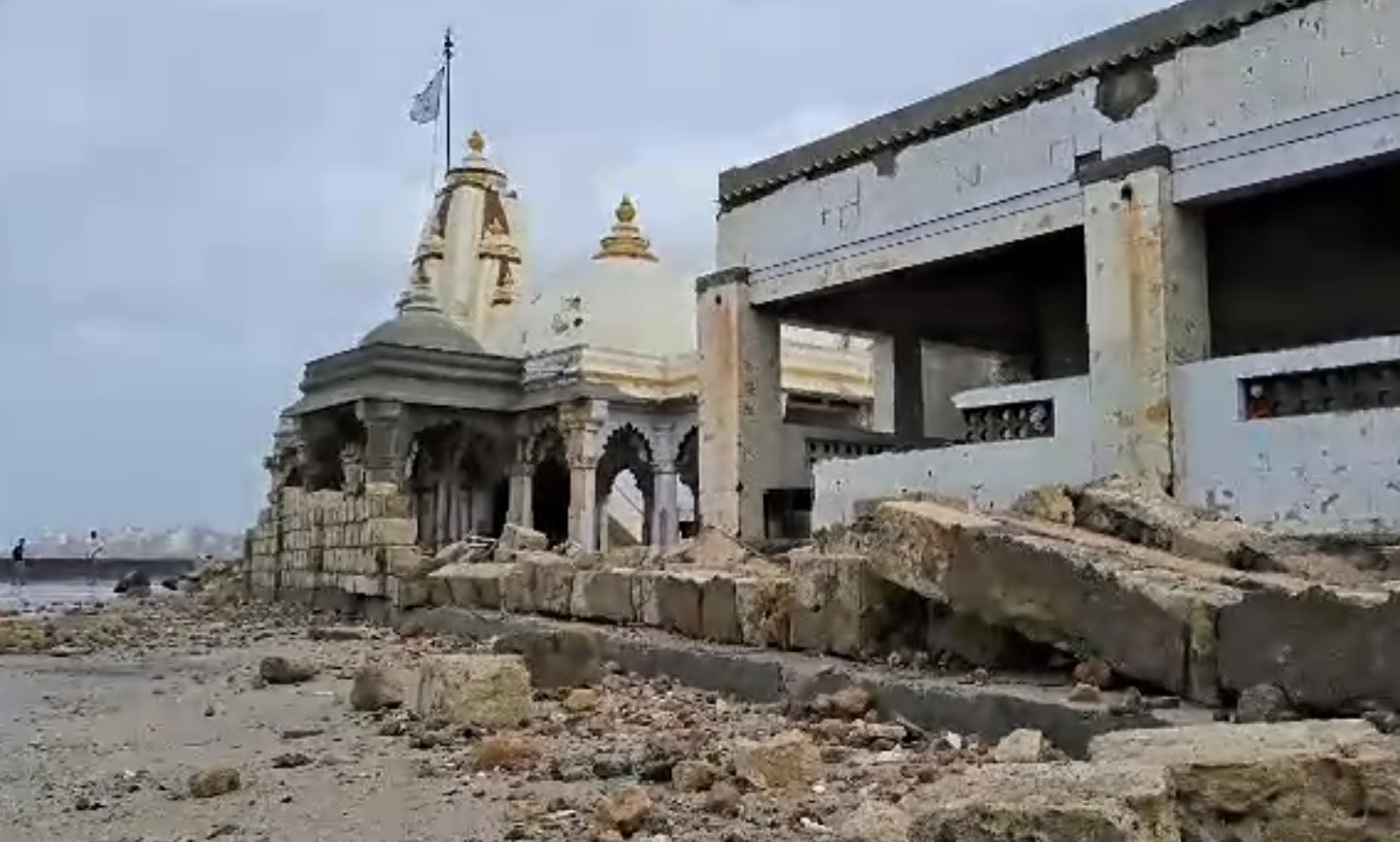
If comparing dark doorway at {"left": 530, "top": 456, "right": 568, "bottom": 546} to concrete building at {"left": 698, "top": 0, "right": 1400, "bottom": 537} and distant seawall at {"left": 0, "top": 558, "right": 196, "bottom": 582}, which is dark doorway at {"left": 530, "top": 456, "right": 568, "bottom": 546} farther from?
distant seawall at {"left": 0, "top": 558, "right": 196, "bottom": 582}

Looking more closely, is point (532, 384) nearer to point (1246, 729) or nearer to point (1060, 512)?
point (1060, 512)

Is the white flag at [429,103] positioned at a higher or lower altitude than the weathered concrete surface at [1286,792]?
higher

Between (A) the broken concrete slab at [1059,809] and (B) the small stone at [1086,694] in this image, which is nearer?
(A) the broken concrete slab at [1059,809]

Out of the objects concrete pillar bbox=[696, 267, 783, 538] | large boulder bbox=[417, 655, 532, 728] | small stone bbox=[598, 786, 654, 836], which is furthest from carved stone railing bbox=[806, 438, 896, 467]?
small stone bbox=[598, 786, 654, 836]

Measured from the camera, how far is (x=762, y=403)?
43.7 feet

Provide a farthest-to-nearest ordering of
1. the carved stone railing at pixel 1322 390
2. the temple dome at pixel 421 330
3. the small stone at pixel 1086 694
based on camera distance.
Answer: the temple dome at pixel 421 330
the carved stone railing at pixel 1322 390
the small stone at pixel 1086 694

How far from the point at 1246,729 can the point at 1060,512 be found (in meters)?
3.36

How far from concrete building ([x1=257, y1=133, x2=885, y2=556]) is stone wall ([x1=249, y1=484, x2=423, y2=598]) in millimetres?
56

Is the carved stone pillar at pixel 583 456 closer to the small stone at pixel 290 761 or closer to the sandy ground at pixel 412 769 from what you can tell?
the sandy ground at pixel 412 769

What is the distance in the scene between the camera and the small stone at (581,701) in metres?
5.86

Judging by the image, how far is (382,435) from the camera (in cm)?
1859

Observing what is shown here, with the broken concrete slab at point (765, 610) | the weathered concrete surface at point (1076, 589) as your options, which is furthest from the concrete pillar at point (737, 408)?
the weathered concrete surface at point (1076, 589)

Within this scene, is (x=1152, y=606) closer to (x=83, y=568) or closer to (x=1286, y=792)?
(x=1286, y=792)

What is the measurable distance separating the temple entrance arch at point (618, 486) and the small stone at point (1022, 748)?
17773 millimetres
